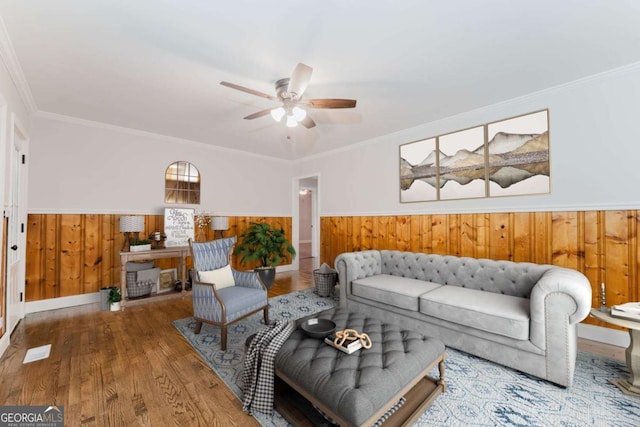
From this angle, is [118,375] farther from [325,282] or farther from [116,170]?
[116,170]

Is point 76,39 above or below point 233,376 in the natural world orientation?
above

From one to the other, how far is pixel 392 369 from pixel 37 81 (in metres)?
4.30

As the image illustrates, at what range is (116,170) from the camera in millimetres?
4199

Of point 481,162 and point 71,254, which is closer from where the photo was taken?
point 481,162

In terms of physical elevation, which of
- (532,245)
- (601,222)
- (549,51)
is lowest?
(532,245)

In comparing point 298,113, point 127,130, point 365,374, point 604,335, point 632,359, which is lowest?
point 604,335

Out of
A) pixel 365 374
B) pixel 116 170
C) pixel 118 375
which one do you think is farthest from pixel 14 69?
pixel 365 374

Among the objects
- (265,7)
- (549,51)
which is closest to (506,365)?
(549,51)

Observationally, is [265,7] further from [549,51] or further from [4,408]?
[4,408]

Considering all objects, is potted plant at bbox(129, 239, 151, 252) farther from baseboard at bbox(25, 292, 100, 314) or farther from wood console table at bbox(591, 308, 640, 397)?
wood console table at bbox(591, 308, 640, 397)

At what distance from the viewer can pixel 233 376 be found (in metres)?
2.14

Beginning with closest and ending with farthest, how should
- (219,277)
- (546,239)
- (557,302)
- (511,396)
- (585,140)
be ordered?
(511,396) < (557,302) < (585,140) < (546,239) < (219,277)

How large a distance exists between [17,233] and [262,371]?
3.69 meters

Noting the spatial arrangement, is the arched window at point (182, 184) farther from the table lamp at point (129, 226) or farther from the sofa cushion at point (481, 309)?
the sofa cushion at point (481, 309)
